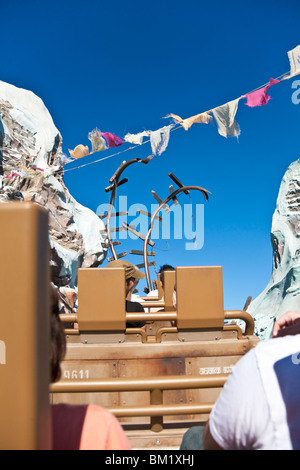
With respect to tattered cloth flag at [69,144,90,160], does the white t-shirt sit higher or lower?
lower

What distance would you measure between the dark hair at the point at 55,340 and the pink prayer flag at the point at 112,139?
850cm

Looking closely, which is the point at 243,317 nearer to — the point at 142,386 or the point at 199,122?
the point at 142,386

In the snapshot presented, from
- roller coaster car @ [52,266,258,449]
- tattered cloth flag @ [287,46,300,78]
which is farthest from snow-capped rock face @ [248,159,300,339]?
roller coaster car @ [52,266,258,449]

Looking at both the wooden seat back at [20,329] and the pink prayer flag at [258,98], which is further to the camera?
the pink prayer flag at [258,98]

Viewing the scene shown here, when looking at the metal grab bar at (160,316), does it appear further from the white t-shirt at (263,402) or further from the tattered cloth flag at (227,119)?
the tattered cloth flag at (227,119)

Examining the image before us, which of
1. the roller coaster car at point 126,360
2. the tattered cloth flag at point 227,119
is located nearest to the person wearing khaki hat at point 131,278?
the roller coaster car at point 126,360

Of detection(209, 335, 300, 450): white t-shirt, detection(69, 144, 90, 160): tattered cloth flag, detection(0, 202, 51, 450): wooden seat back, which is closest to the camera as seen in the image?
detection(0, 202, 51, 450): wooden seat back

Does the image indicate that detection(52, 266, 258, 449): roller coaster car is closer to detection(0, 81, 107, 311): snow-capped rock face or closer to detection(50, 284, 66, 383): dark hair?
detection(50, 284, 66, 383): dark hair

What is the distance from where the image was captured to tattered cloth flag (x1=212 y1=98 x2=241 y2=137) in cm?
810

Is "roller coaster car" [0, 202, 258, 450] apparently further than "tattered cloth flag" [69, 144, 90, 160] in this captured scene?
No

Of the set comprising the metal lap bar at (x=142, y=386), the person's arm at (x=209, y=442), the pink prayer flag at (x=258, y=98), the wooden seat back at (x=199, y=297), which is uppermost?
the pink prayer flag at (x=258, y=98)

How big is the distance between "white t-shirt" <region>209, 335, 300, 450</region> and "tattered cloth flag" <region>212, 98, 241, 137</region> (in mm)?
7687

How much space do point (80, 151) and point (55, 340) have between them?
27.5ft

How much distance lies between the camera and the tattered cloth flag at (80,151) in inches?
352
